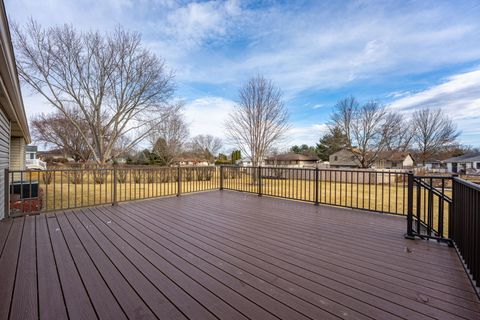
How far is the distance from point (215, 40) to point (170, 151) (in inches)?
496

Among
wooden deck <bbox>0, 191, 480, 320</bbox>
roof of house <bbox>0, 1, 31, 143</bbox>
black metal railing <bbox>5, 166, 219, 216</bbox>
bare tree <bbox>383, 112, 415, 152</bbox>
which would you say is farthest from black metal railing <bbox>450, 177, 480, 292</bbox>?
bare tree <bbox>383, 112, 415, 152</bbox>

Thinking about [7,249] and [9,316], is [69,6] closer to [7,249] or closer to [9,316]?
[7,249]

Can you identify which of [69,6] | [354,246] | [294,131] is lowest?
[354,246]

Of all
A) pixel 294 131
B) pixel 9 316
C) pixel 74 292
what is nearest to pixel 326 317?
pixel 74 292

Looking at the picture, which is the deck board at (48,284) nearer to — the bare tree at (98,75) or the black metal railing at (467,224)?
the black metal railing at (467,224)

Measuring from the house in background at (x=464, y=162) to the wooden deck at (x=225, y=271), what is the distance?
3666 centimetres

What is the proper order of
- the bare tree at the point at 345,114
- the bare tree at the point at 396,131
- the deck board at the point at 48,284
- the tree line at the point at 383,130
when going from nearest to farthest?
the deck board at the point at 48,284, the bare tree at the point at 396,131, the tree line at the point at 383,130, the bare tree at the point at 345,114

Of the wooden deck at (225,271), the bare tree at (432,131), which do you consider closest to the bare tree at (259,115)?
the wooden deck at (225,271)

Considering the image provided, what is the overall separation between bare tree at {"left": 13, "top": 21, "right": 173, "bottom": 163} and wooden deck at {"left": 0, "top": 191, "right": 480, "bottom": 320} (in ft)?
35.0

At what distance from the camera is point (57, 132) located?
19.6 metres

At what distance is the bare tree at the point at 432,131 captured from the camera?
25569mm

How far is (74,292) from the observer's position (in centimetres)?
173

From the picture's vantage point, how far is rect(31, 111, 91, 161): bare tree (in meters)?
19.4

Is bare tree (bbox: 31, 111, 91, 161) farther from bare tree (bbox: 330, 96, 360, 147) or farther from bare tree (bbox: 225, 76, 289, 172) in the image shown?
bare tree (bbox: 330, 96, 360, 147)
